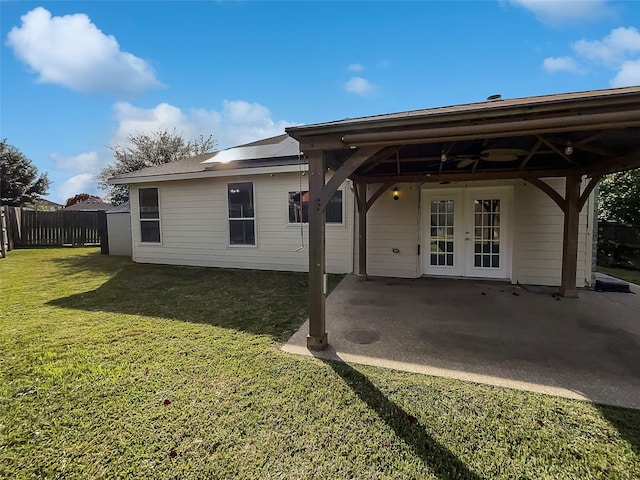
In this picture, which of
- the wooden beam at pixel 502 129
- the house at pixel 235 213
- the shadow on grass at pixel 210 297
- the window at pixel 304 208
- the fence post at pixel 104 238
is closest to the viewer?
the wooden beam at pixel 502 129

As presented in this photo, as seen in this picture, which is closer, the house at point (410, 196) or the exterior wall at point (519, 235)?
the house at point (410, 196)

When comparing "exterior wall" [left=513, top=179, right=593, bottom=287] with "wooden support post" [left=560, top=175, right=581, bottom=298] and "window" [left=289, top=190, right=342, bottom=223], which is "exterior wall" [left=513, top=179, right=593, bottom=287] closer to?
"wooden support post" [left=560, top=175, right=581, bottom=298]

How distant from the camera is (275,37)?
8867 mm

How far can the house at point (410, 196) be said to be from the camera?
9.72 ft

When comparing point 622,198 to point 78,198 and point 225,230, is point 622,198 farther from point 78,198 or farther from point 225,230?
point 78,198

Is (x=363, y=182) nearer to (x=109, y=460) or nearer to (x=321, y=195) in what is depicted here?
(x=321, y=195)

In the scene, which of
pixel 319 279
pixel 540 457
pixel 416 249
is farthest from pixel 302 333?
pixel 416 249

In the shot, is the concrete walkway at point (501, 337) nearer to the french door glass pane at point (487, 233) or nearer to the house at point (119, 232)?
the french door glass pane at point (487, 233)

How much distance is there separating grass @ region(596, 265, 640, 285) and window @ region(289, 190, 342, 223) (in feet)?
22.5

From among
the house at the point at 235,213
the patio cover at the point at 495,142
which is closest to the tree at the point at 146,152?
the house at the point at 235,213

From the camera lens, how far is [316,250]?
3385 mm

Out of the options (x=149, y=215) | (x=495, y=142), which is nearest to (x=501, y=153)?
(x=495, y=142)

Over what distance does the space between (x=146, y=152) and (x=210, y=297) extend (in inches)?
693

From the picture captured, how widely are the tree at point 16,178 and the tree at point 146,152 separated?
452cm
